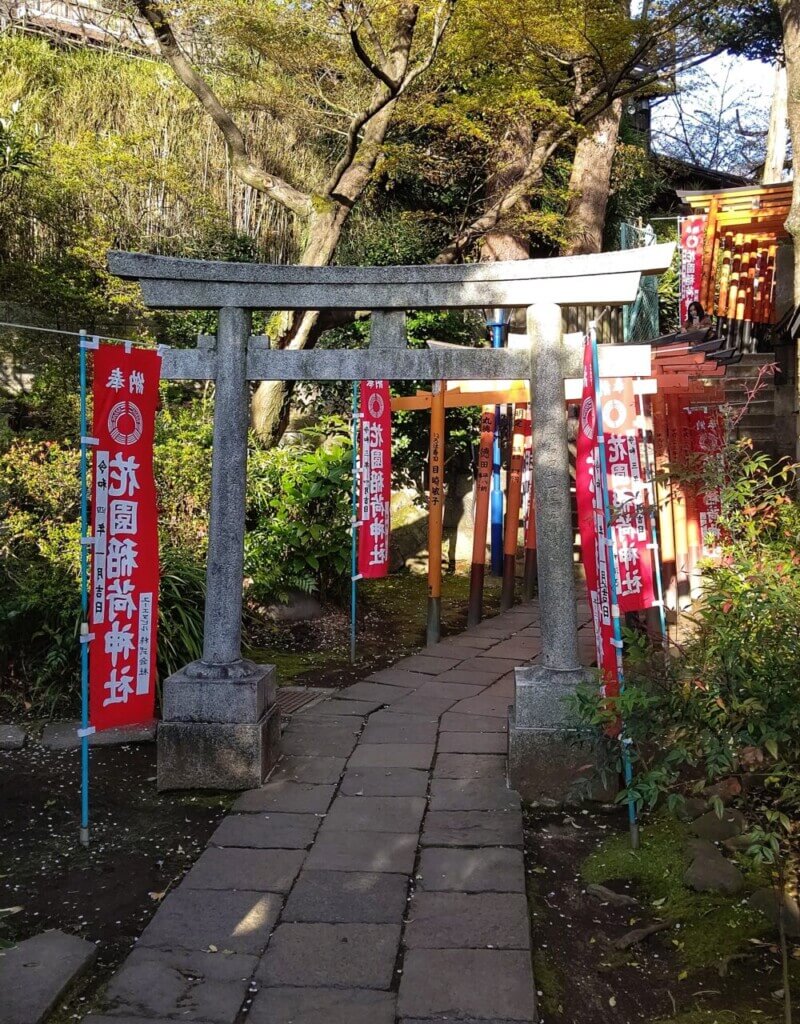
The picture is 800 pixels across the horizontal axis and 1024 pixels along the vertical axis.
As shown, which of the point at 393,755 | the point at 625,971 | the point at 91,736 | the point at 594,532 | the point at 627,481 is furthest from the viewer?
the point at 627,481

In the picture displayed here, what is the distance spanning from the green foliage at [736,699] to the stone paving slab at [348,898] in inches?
44.4

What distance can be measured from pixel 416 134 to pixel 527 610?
354 inches

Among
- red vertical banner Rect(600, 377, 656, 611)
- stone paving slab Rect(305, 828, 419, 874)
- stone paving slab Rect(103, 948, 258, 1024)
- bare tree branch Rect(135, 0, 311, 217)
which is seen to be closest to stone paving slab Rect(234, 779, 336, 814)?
stone paving slab Rect(305, 828, 419, 874)

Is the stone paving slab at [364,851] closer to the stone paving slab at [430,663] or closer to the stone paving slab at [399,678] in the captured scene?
the stone paving slab at [399,678]

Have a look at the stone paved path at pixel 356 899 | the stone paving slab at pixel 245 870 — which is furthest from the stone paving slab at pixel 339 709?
the stone paving slab at pixel 245 870

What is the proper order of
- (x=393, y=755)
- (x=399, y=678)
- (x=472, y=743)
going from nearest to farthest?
(x=393, y=755) < (x=472, y=743) < (x=399, y=678)

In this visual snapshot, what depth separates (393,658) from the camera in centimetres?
866

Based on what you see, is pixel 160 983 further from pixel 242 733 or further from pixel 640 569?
pixel 640 569

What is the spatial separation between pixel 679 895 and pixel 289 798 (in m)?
2.15

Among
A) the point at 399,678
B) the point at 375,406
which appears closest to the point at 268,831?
the point at 399,678

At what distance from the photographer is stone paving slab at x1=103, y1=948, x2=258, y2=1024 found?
124 inches

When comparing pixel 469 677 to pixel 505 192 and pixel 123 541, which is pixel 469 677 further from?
pixel 505 192

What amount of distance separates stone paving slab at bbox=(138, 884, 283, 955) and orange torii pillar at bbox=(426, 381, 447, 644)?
5.19 meters

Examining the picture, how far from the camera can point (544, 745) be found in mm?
4984
